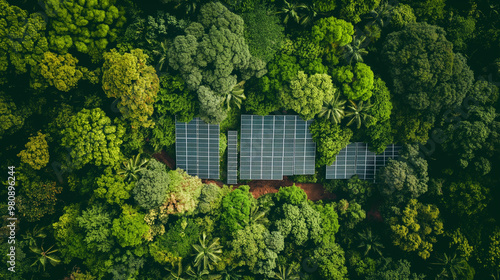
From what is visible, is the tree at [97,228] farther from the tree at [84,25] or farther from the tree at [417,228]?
the tree at [417,228]

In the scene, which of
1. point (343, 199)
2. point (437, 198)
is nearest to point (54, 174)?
point (343, 199)

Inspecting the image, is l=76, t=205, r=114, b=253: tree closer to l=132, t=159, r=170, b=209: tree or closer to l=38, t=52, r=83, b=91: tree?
l=132, t=159, r=170, b=209: tree

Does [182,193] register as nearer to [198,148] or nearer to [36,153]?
[198,148]

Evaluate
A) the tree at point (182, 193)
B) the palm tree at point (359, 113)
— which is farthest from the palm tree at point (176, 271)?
the palm tree at point (359, 113)

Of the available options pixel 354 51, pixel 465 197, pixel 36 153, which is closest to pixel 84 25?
pixel 36 153

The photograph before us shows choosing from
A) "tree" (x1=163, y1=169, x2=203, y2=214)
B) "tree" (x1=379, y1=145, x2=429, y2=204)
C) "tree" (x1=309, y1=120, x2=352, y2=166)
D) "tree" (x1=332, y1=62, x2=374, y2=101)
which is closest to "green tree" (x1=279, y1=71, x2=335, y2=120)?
"tree" (x1=332, y1=62, x2=374, y2=101)

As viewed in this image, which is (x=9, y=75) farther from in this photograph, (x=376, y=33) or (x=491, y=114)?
(x=491, y=114)
